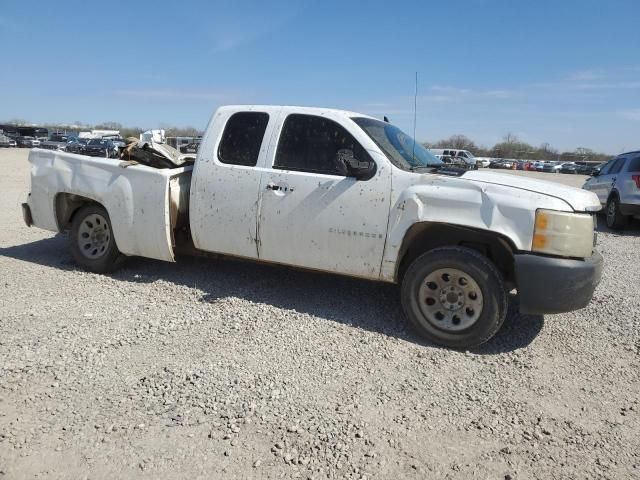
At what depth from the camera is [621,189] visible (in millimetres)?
9938

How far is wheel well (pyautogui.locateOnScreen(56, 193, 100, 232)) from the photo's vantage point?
18.5 ft

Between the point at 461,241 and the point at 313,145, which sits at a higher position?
the point at 313,145

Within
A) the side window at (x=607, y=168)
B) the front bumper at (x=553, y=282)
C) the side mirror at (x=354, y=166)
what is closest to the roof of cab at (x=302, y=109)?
the side mirror at (x=354, y=166)

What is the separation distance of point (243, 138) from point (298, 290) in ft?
5.64

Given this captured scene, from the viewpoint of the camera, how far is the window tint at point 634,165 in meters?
9.96

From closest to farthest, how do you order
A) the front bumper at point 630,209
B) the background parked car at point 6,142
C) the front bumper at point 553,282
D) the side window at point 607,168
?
the front bumper at point 553,282
the front bumper at point 630,209
the side window at point 607,168
the background parked car at point 6,142

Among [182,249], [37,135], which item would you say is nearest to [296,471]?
[182,249]

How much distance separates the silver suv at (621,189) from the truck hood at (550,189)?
697 centimetres

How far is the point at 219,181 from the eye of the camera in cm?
476

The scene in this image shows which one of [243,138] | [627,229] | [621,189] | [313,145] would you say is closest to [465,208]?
[313,145]

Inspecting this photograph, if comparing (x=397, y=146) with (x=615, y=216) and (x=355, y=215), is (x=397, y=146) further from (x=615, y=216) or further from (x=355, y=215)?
(x=615, y=216)

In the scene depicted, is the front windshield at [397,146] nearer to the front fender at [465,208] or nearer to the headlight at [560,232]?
the front fender at [465,208]

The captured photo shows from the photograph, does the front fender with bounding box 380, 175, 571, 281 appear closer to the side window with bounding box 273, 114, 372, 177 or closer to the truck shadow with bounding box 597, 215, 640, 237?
the side window with bounding box 273, 114, 372, 177

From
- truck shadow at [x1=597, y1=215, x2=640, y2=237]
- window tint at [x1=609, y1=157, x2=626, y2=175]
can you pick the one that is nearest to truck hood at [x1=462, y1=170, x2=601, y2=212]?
truck shadow at [x1=597, y1=215, x2=640, y2=237]
